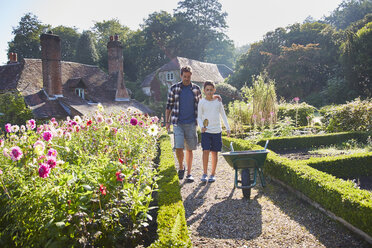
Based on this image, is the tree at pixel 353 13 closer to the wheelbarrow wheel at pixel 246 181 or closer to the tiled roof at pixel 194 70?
the tiled roof at pixel 194 70

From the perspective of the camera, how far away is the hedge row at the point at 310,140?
825 centimetres

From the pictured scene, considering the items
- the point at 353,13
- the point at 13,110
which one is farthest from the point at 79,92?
the point at 353,13

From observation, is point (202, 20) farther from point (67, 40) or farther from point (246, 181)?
point (246, 181)

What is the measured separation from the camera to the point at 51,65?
819 inches

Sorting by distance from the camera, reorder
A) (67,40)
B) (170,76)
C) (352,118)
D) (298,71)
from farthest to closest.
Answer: (67,40)
(170,76)
(298,71)
(352,118)

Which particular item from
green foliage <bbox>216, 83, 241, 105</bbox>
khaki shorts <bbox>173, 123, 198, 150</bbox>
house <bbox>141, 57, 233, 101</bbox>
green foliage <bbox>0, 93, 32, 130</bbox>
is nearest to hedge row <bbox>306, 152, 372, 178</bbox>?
khaki shorts <bbox>173, 123, 198, 150</bbox>

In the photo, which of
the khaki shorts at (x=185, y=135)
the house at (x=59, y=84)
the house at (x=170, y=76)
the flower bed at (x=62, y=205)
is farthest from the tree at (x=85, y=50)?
the flower bed at (x=62, y=205)

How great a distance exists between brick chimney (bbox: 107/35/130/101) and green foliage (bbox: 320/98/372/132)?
19785mm

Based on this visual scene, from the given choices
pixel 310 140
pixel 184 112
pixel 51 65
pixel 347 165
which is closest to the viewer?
pixel 184 112

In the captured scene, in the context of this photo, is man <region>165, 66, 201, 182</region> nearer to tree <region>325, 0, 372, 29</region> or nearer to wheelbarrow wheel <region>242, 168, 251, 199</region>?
wheelbarrow wheel <region>242, 168, 251, 199</region>

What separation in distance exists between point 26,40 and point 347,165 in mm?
48925

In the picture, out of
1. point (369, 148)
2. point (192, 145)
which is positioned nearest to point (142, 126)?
point (192, 145)

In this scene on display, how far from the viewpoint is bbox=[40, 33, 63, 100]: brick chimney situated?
20.6 meters

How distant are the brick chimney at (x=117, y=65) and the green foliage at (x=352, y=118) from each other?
1978cm
